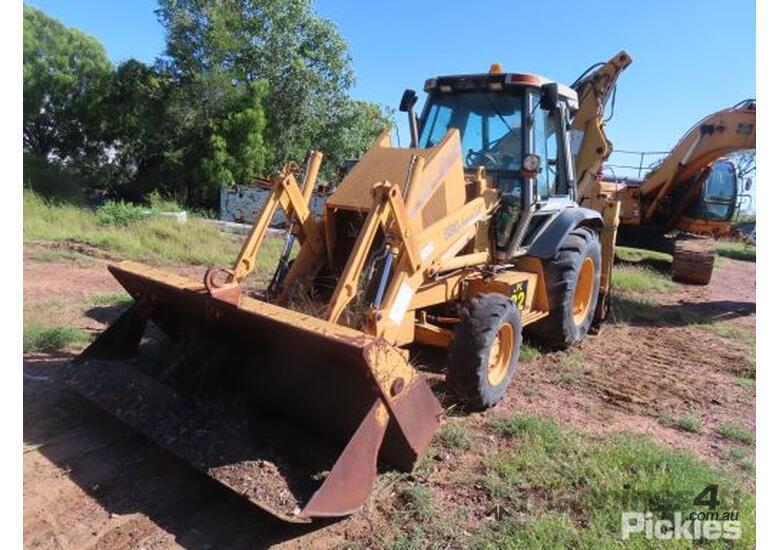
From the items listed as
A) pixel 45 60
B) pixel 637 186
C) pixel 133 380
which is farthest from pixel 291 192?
pixel 45 60

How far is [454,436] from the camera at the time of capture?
12.9 ft

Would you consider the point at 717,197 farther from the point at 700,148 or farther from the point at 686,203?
the point at 700,148

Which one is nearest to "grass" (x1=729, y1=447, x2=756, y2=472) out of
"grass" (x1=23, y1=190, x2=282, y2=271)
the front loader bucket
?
the front loader bucket

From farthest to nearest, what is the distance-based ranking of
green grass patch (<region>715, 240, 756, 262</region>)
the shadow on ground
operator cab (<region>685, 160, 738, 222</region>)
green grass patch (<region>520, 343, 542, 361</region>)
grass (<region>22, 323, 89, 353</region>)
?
1. green grass patch (<region>715, 240, 756, 262</region>)
2. operator cab (<region>685, 160, 738, 222</region>)
3. the shadow on ground
4. green grass patch (<region>520, 343, 542, 361</region>)
5. grass (<region>22, 323, 89, 353</region>)

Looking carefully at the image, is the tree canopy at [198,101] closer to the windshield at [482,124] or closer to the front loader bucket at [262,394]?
the windshield at [482,124]

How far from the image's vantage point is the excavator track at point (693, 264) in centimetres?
1134

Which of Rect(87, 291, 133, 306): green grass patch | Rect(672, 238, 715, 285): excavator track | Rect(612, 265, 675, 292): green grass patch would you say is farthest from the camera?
Rect(672, 238, 715, 285): excavator track

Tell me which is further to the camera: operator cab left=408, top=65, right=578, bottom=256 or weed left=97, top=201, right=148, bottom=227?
weed left=97, top=201, right=148, bottom=227

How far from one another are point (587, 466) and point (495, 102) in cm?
324

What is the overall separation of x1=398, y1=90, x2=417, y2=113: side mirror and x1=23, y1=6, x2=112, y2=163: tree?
15911 millimetres

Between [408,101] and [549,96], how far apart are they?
137cm

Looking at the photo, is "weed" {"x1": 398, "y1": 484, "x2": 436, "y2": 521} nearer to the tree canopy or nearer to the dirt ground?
the dirt ground

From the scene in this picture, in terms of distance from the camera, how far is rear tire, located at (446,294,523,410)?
404cm

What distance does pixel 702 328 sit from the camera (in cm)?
772
